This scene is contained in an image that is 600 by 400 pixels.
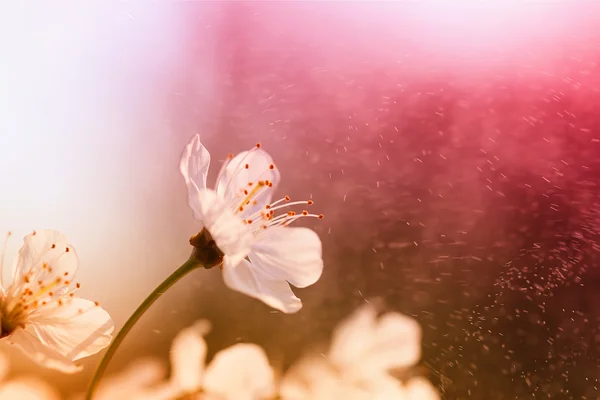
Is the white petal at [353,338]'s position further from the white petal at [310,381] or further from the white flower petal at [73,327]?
the white flower petal at [73,327]

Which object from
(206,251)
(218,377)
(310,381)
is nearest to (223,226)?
(206,251)

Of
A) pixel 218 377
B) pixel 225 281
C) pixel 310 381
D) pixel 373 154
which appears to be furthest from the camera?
pixel 373 154

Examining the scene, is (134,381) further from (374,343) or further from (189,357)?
(374,343)

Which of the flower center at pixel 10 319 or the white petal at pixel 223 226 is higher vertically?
the white petal at pixel 223 226

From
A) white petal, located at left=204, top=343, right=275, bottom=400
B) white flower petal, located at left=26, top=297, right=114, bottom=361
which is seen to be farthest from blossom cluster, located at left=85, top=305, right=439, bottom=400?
white flower petal, located at left=26, top=297, right=114, bottom=361

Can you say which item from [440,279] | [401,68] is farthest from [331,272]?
[401,68]

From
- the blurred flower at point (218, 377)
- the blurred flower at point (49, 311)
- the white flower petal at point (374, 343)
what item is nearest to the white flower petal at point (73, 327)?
the blurred flower at point (49, 311)

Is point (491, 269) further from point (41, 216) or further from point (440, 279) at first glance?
point (41, 216)
